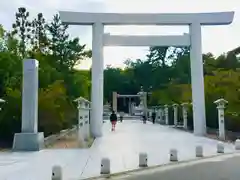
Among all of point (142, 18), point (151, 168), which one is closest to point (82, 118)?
point (142, 18)

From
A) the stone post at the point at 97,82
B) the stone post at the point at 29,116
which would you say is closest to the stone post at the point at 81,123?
the stone post at the point at 29,116

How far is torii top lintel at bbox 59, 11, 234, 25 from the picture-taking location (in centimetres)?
2586

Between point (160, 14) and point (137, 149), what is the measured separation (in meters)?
11.4

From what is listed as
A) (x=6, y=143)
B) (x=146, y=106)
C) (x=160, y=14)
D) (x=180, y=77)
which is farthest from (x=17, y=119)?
(x=146, y=106)

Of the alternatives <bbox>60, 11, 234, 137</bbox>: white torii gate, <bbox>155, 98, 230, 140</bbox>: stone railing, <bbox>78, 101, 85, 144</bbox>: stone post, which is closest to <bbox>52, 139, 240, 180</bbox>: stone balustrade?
<bbox>155, 98, 230, 140</bbox>: stone railing

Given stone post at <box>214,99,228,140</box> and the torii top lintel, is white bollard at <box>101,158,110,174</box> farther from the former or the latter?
the torii top lintel

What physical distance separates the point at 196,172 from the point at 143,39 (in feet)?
52.5

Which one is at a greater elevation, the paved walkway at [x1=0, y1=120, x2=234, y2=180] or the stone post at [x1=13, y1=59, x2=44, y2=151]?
the stone post at [x1=13, y1=59, x2=44, y2=151]

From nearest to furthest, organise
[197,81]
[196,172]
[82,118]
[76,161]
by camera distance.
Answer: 1. [196,172]
2. [76,161]
3. [82,118]
4. [197,81]

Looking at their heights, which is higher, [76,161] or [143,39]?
[143,39]

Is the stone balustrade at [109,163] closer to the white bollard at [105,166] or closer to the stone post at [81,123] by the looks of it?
the white bollard at [105,166]

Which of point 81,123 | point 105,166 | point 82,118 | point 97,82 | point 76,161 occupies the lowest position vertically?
point 76,161

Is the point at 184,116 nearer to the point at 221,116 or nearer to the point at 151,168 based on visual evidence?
the point at 221,116

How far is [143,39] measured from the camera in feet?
87.4
